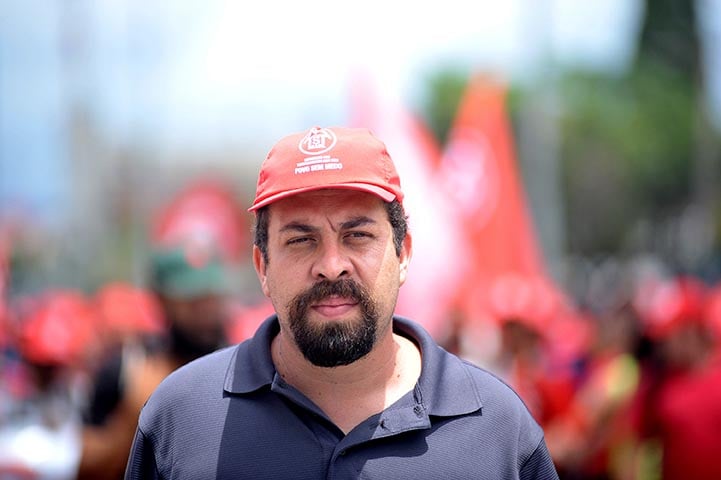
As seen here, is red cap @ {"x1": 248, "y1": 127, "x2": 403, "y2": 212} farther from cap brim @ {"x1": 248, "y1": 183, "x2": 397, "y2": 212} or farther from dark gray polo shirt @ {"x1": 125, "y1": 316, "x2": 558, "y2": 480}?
dark gray polo shirt @ {"x1": 125, "y1": 316, "x2": 558, "y2": 480}

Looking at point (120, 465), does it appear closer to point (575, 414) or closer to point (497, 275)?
point (575, 414)

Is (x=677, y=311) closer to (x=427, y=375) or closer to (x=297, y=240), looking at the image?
(x=427, y=375)

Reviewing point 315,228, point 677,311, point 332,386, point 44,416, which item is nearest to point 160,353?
point 44,416

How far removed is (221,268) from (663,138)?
2833 inches

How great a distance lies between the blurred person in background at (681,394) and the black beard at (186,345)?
2883 millimetres

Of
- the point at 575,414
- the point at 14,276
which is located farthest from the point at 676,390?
the point at 14,276

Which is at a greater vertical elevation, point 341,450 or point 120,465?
point 341,450

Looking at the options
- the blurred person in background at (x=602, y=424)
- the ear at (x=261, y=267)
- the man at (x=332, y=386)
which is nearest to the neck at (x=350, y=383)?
the man at (x=332, y=386)

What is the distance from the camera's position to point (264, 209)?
2.94 metres

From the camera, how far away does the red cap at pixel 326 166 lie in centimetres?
278

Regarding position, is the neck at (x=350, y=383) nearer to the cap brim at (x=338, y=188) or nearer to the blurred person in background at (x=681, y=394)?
the cap brim at (x=338, y=188)

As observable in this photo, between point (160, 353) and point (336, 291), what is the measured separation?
3022 mm

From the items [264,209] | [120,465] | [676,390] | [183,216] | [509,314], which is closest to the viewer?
[264,209]

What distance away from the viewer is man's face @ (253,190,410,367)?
9.16ft
